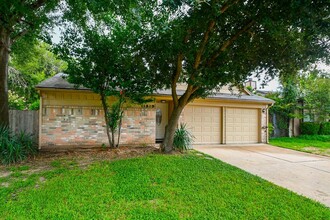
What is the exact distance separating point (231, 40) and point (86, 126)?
6.59m

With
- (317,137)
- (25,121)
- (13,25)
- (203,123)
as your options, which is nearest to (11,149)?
(25,121)

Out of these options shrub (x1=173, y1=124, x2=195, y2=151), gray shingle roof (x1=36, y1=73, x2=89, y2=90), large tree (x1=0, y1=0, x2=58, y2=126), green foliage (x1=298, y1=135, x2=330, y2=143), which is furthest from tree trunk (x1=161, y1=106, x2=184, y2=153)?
green foliage (x1=298, y1=135, x2=330, y2=143)

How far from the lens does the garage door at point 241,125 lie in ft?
34.9

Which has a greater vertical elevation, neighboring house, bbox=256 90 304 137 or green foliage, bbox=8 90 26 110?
green foliage, bbox=8 90 26 110

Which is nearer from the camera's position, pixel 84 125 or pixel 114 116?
pixel 114 116

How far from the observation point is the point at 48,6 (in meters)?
6.66

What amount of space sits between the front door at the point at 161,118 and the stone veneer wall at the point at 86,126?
3.67 ft

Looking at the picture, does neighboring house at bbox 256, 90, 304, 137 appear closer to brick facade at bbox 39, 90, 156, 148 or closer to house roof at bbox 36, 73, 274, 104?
house roof at bbox 36, 73, 274, 104

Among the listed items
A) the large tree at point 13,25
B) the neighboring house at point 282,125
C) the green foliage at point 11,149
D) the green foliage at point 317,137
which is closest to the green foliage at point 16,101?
the large tree at point 13,25

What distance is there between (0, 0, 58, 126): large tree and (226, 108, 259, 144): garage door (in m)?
9.21

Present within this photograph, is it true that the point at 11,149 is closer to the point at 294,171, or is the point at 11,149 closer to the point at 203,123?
the point at 203,123

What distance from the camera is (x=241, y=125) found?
10906 mm

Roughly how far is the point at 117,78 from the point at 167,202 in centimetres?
486

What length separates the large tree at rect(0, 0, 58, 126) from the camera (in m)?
5.67
